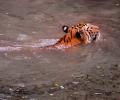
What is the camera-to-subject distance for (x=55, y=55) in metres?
7.90

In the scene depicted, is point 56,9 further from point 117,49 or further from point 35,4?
point 117,49

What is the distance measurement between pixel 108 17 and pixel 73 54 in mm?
3206

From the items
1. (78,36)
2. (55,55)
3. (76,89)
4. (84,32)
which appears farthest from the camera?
(78,36)

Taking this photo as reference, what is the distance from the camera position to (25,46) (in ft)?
27.8

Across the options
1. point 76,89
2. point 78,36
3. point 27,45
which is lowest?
point 76,89

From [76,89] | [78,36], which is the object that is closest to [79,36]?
[78,36]

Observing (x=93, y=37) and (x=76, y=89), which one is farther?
(x=93, y=37)

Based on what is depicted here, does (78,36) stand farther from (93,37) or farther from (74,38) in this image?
(93,37)

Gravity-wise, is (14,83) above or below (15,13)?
below

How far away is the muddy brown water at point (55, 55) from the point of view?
231 inches

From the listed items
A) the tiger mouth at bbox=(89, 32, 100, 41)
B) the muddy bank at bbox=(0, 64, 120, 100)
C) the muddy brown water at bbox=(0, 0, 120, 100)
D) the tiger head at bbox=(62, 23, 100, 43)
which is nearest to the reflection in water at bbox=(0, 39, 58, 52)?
the muddy brown water at bbox=(0, 0, 120, 100)

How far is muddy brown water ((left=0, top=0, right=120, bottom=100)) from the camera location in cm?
588

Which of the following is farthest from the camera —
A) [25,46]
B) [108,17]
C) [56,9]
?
[56,9]

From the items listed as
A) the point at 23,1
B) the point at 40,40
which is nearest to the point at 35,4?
the point at 23,1
